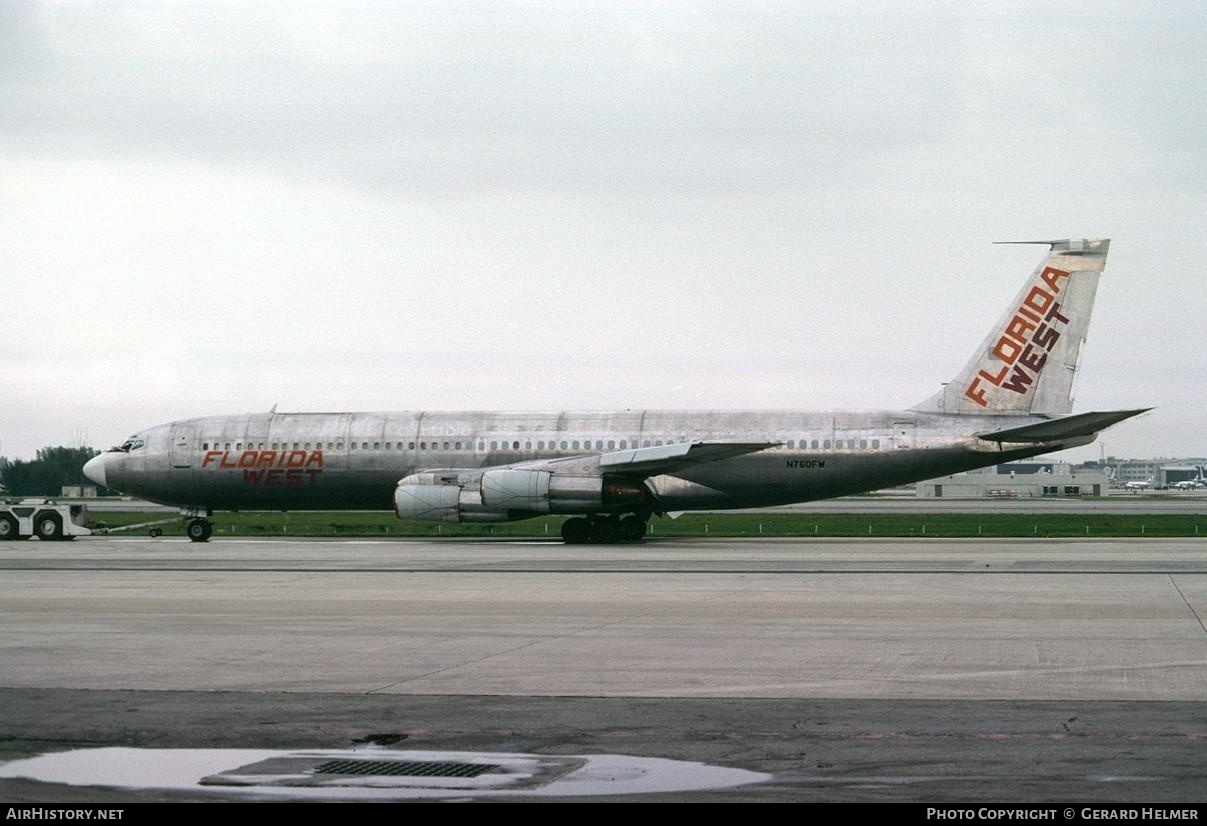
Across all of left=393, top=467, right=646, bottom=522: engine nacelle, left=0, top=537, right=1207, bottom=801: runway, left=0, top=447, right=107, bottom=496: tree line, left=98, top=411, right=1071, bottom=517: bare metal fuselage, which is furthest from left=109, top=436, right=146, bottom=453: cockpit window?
left=0, top=447, right=107, bottom=496: tree line

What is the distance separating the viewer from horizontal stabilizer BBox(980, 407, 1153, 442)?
41000 mm

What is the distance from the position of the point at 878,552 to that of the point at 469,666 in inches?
945

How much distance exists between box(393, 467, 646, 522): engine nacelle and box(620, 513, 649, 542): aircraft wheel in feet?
4.32

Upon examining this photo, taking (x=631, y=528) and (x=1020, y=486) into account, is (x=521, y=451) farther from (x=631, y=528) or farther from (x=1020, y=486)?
(x=1020, y=486)

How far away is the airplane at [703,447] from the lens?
44.8 meters

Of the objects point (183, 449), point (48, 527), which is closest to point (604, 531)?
point (183, 449)

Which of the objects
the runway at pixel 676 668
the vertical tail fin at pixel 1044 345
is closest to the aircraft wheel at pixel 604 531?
the vertical tail fin at pixel 1044 345

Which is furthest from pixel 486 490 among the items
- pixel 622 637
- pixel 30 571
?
pixel 622 637

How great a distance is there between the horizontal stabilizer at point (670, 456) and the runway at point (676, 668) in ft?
43.2

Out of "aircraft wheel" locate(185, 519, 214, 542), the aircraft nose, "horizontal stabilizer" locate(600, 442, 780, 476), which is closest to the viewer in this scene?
"horizontal stabilizer" locate(600, 442, 780, 476)

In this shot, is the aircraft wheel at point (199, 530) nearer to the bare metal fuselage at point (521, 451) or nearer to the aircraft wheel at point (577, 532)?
the bare metal fuselage at point (521, 451)

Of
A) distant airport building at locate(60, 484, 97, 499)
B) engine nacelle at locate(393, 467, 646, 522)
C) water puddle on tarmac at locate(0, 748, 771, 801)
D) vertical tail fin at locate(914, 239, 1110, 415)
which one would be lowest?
water puddle on tarmac at locate(0, 748, 771, 801)

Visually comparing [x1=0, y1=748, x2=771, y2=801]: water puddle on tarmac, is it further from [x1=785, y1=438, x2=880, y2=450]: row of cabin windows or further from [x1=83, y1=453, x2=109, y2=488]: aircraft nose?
[x1=83, y1=453, x2=109, y2=488]: aircraft nose

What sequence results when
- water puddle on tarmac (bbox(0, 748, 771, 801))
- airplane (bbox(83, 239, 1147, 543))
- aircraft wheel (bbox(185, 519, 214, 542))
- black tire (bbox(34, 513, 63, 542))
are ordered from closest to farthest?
water puddle on tarmac (bbox(0, 748, 771, 801)), airplane (bbox(83, 239, 1147, 543)), aircraft wheel (bbox(185, 519, 214, 542)), black tire (bbox(34, 513, 63, 542))
